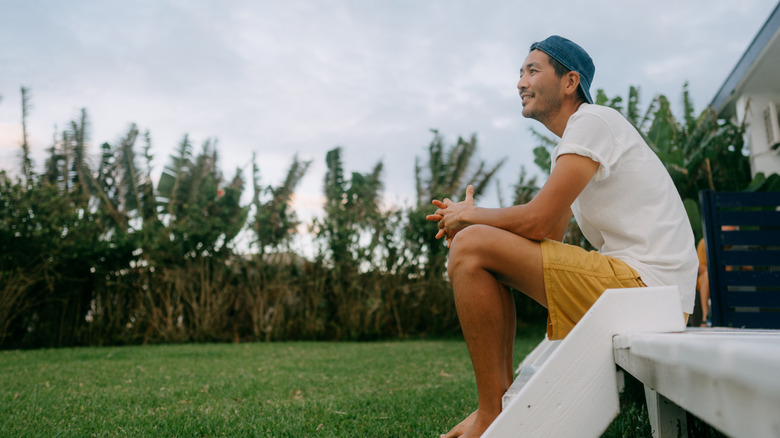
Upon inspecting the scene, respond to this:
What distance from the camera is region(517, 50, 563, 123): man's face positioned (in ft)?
6.23

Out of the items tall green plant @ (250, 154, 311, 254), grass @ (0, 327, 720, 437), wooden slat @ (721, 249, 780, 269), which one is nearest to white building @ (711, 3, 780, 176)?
wooden slat @ (721, 249, 780, 269)

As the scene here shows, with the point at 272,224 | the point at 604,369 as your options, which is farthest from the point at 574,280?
the point at 272,224

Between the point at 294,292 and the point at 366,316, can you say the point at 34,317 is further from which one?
the point at 366,316

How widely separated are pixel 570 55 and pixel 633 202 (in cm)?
61

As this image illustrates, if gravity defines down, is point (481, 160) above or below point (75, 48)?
below

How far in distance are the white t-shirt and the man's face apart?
0.24m

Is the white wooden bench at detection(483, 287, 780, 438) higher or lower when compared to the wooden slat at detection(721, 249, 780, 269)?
lower

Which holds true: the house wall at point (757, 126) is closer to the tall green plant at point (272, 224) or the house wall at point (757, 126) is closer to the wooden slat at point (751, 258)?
the wooden slat at point (751, 258)

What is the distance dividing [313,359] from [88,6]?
7833mm

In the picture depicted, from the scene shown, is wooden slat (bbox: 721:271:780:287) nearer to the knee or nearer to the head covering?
the head covering

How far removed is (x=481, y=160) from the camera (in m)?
12.2

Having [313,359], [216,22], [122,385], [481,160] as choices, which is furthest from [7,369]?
[481,160]

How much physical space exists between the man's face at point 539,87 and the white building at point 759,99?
6462mm

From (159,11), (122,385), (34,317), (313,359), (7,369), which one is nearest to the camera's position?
(122,385)
